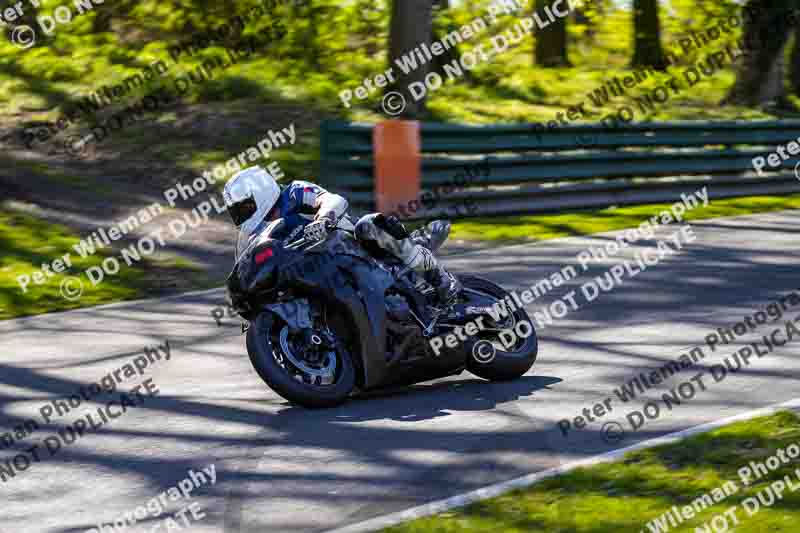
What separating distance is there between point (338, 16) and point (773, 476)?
2129 centimetres

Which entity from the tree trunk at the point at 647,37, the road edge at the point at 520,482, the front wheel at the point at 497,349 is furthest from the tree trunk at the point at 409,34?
the road edge at the point at 520,482

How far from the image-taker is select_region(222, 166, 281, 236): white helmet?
743cm

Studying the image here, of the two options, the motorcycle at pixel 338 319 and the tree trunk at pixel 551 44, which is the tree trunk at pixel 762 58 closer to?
the tree trunk at pixel 551 44

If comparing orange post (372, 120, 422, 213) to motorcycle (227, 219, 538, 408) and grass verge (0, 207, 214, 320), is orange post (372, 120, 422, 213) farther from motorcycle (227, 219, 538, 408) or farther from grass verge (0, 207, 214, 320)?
motorcycle (227, 219, 538, 408)

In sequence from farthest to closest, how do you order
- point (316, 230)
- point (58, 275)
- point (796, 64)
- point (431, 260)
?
1. point (796, 64)
2. point (58, 275)
3. point (431, 260)
4. point (316, 230)

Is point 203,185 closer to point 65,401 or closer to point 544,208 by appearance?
point 544,208

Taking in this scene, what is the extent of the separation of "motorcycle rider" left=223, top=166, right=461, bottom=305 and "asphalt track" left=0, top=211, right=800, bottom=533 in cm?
94

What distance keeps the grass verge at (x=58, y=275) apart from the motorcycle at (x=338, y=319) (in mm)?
4992

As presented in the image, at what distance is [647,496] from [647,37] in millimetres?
25864

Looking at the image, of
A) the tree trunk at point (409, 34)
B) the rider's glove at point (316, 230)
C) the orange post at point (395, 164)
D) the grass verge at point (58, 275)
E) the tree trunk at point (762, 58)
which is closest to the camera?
the rider's glove at point (316, 230)

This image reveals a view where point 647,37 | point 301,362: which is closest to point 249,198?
point 301,362

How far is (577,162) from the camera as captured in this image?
1688cm

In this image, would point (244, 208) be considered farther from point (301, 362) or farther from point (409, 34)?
point (409, 34)

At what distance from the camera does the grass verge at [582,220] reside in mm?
14891
